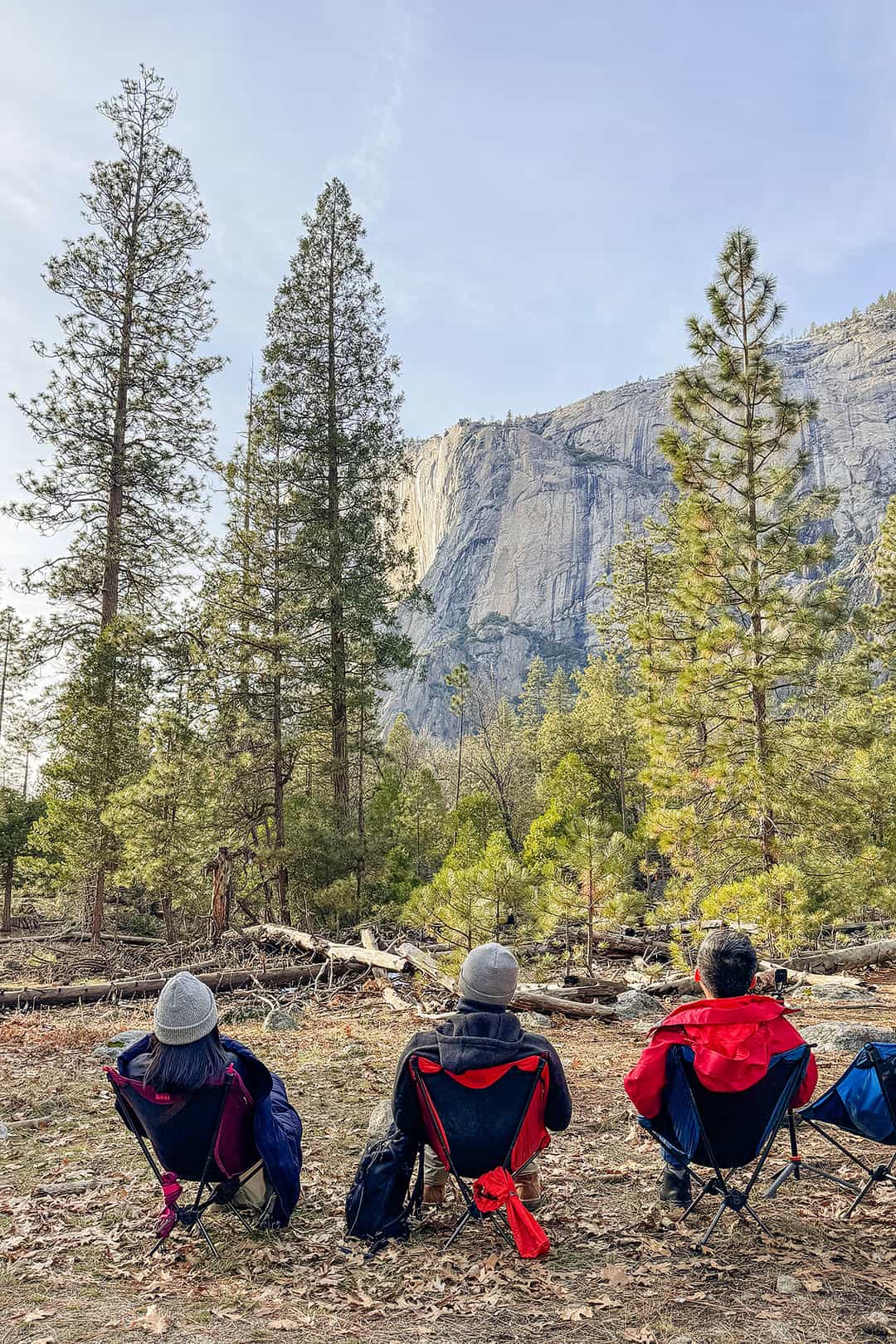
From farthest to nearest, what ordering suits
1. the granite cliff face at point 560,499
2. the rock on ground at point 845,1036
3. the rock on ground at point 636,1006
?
the granite cliff face at point 560,499 < the rock on ground at point 636,1006 < the rock on ground at point 845,1036

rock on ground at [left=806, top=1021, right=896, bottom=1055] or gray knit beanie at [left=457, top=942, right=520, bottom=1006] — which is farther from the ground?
gray knit beanie at [left=457, top=942, right=520, bottom=1006]

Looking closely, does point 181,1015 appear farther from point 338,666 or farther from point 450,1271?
point 338,666

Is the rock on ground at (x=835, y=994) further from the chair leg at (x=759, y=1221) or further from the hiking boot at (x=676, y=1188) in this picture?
the chair leg at (x=759, y=1221)

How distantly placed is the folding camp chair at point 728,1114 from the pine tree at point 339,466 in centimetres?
1277

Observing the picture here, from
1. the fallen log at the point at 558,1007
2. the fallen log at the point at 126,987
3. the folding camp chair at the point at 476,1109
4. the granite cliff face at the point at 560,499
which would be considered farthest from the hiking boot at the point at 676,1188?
the granite cliff face at the point at 560,499

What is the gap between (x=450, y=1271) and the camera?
3.02 meters

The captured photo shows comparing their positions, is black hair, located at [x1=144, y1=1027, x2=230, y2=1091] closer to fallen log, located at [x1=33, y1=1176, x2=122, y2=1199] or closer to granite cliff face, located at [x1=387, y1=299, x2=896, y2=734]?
fallen log, located at [x1=33, y1=1176, x2=122, y2=1199]

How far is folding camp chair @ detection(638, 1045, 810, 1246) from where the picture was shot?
302 cm

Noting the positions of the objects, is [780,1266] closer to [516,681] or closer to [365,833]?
[365,833]

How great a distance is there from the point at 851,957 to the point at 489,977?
34.6ft

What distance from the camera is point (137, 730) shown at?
47.9 feet

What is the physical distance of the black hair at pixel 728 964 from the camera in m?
3.10

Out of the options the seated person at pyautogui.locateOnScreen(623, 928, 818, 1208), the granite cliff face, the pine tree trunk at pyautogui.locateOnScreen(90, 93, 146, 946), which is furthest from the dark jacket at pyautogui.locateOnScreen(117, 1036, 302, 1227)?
the granite cliff face

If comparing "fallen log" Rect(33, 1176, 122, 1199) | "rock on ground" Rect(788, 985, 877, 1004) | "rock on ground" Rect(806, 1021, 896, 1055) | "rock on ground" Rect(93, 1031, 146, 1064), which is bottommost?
"rock on ground" Rect(93, 1031, 146, 1064)
